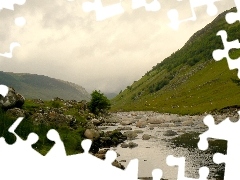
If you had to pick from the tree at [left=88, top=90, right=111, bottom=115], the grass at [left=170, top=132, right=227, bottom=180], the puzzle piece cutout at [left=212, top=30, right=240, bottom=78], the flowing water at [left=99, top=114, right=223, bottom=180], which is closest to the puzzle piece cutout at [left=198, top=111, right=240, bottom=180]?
the puzzle piece cutout at [left=212, top=30, right=240, bottom=78]

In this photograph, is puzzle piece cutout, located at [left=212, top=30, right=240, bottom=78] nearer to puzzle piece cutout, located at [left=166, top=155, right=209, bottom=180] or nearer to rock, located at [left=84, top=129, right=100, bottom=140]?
puzzle piece cutout, located at [left=166, top=155, right=209, bottom=180]

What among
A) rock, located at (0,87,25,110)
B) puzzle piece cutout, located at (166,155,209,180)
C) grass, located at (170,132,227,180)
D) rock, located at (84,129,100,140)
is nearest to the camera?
puzzle piece cutout, located at (166,155,209,180)

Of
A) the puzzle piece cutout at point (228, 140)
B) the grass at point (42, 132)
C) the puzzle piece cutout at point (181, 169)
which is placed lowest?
the puzzle piece cutout at point (181, 169)

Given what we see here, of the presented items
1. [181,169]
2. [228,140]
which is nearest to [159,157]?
[228,140]

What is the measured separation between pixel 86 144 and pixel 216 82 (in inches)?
4049

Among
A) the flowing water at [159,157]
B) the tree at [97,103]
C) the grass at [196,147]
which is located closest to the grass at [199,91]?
the tree at [97,103]

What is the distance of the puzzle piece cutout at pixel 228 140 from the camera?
8062 millimetres

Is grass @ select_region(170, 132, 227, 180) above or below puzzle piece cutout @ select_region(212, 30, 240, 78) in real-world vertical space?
Result: above

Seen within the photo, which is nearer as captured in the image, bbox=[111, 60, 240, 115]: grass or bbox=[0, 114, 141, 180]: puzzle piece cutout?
bbox=[0, 114, 141, 180]: puzzle piece cutout

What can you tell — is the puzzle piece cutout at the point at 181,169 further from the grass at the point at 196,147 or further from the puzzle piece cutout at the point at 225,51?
the grass at the point at 196,147

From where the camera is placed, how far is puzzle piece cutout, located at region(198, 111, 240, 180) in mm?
8062

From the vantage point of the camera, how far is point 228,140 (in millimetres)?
9047

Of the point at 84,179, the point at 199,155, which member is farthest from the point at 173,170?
the point at 84,179

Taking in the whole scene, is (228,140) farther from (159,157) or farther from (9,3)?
(159,157)
